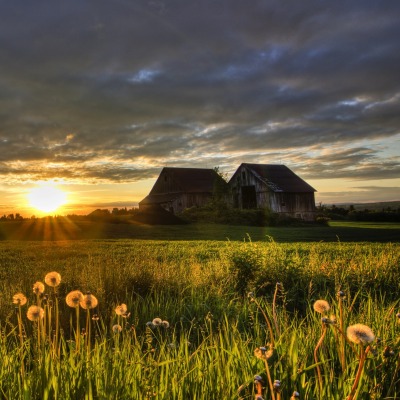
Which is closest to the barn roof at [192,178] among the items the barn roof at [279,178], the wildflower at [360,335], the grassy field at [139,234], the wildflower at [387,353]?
the barn roof at [279,178]

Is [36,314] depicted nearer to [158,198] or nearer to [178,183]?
[178,183]

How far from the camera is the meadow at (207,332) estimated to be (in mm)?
3115

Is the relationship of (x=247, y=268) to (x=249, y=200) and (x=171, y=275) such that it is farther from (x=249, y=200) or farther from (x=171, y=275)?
(x=249, y=200)

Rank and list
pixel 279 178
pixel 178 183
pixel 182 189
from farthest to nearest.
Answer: pixel 178 183 < pixel 182 189 < pixel 279 178

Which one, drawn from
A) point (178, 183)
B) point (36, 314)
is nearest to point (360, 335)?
point (36, 314)

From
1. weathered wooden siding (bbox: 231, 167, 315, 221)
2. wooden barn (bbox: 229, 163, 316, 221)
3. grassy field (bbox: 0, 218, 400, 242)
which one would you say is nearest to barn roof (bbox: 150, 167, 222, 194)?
weathered wooden siding (bbox: 231, 167, 315, 221)

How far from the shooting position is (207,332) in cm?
570

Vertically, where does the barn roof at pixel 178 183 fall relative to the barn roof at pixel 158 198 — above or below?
above

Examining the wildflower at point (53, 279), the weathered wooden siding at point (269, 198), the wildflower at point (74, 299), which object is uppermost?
the weathered wooden siding at point (269, 198)

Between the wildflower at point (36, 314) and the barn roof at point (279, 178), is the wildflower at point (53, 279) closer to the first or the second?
the wildflower at point (36, 314)

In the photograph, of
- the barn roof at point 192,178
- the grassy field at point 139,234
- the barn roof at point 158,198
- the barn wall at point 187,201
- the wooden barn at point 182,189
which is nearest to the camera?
the grassy field at point 139,234

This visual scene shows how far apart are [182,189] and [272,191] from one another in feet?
38.6

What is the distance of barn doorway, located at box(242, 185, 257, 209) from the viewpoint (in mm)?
52062

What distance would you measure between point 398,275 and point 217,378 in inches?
324
